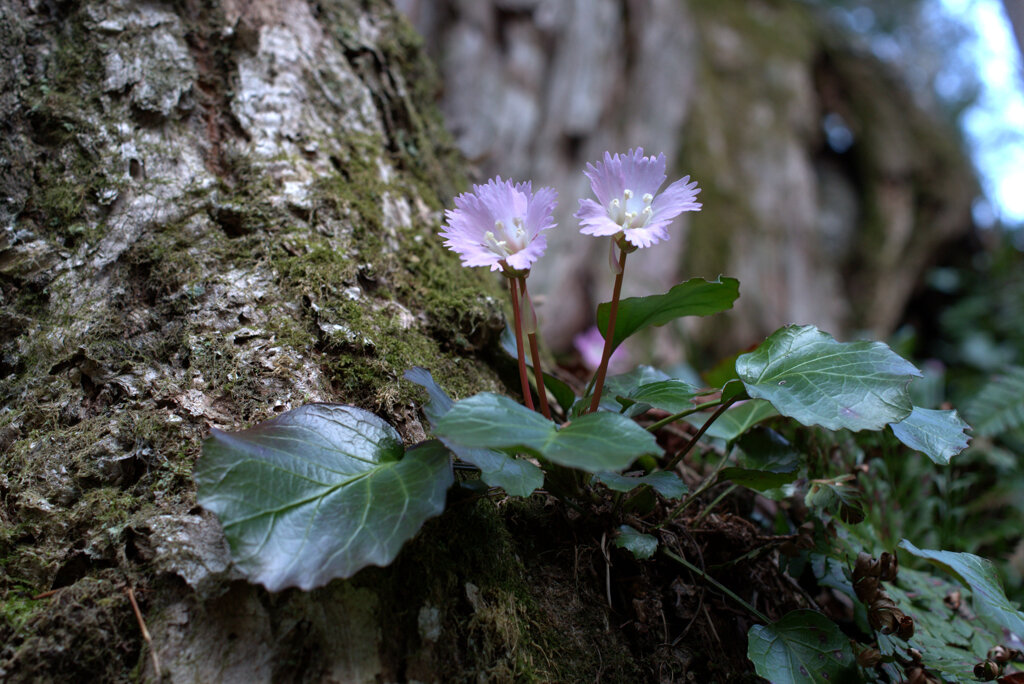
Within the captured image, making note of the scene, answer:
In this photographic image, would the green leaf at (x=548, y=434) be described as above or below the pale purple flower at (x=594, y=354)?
above

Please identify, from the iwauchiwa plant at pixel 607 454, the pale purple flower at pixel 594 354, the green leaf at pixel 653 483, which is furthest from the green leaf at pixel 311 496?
the pale purple flower at pixel 594 354

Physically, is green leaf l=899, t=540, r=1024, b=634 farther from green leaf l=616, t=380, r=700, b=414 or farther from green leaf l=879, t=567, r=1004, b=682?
green leaf l=616, t=380, r=700, b=414

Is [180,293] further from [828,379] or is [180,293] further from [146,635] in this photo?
[828,379]

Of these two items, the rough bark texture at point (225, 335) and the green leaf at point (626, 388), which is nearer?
the rough bark texture at point (225, 335)

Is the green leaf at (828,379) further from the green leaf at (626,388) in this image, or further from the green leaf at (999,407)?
the green leaf at (999,407)

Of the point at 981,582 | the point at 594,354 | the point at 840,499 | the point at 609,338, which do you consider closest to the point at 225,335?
the point at 609,338

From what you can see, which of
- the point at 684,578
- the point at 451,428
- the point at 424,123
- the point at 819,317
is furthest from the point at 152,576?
the point at 819,317

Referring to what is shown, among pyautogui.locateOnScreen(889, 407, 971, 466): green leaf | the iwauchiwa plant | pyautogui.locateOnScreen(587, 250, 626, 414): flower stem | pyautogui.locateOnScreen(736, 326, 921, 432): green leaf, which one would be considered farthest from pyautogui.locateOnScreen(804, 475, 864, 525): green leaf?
pyautogui.locateOnScreen(587, 250, 626, 414): flower stem
